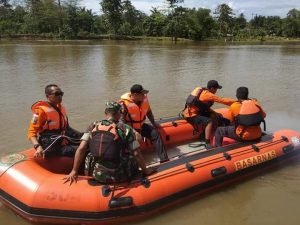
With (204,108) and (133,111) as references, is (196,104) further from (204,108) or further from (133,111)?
(133,111)

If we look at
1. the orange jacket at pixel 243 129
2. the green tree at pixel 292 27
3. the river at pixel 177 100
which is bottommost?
the river at pixel 177 100

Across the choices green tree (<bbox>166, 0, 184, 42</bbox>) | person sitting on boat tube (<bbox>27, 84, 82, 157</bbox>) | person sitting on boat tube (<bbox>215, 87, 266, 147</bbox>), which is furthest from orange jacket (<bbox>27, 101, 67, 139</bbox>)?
green tree (<bbox>166, 0, 184, 42</bbox>)

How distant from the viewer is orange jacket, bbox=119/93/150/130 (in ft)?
16.4

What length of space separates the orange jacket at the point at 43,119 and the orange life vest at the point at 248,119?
2350mm

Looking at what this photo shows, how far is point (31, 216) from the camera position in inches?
151

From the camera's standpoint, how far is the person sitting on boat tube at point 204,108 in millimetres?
5520

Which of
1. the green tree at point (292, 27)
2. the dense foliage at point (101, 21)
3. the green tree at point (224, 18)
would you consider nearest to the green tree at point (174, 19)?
the dense foliage at point (101, 21)

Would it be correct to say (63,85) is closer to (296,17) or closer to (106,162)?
(106,162)

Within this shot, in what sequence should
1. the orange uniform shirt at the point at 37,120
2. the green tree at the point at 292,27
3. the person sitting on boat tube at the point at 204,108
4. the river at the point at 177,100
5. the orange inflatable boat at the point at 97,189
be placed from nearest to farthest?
the orange inflatable boat at the point at 97,189
the orange uniform shirt at the point at 37,120
the river at the point at 177,100
the person sitting on boat tube at the point at 204,108
the green tree at the point at 292,27

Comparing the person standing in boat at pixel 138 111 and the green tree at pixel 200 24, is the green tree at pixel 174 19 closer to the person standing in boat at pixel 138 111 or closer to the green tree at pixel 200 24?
the green tree at pixel 200 24

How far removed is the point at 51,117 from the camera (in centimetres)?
433

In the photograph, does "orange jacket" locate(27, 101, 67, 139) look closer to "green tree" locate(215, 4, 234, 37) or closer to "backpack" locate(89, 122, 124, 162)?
"backpack" locate(89, 122, 124, 162)

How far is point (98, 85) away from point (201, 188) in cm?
837

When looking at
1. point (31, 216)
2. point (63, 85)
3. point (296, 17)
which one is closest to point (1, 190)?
point (31, 216)
